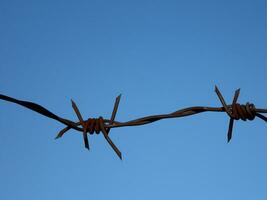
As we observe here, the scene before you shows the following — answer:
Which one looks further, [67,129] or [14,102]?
[67,129]

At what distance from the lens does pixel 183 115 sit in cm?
289

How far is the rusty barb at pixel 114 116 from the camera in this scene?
272cm

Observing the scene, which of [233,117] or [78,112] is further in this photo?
[78,112]

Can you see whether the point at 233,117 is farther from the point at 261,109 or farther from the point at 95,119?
the point at 95,119

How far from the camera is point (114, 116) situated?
293 cm

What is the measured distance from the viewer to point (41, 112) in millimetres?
2818

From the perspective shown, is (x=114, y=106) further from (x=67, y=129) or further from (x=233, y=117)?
(x=233, y=117)

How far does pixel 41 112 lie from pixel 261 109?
3.50ft

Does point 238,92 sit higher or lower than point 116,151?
higher

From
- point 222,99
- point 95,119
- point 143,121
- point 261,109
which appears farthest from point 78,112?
point 261,109

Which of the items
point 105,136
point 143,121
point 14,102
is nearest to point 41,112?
point 14,102

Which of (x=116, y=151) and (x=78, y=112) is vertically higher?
(x=78, y=112)

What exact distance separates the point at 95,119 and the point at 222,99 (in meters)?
0.67

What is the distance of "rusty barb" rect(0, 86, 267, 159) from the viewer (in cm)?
272
